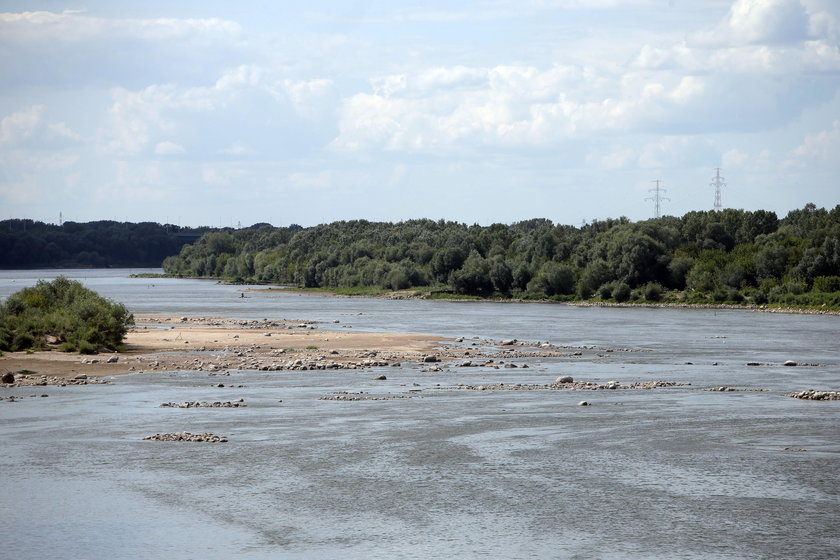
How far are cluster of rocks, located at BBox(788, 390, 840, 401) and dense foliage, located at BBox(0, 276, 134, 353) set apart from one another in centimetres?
3804

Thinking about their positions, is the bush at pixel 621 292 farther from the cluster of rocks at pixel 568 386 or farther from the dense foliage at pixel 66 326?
the cluster of rocks at pixel 568 386

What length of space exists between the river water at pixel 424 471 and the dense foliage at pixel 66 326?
11675mm

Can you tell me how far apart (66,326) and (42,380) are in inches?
592

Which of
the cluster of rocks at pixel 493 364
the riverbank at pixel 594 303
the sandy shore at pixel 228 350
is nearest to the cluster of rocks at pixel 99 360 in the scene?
the sandy shore at pixel 228 350

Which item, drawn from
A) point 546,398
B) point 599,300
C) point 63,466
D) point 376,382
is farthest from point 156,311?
point 63,466

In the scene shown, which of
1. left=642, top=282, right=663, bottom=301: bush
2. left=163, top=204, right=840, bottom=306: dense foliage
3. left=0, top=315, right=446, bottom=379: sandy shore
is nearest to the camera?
left=0, top=315, right=446, bottom=379: sandy shore

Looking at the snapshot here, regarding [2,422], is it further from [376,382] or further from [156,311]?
[156,311]

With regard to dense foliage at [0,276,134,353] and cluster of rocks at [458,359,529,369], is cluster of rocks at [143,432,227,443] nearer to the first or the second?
cluster of rocks at [458,359,529,369]

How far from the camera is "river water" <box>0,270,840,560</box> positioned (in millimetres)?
21641

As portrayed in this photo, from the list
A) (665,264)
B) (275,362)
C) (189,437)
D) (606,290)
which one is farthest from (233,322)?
(665,264)

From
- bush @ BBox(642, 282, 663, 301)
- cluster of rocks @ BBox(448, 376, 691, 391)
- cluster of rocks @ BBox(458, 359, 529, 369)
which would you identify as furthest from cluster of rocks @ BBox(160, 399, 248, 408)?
bush @ BBox(642, 282, 663, 301)

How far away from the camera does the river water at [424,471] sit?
21.6 metres

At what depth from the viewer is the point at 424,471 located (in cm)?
2781

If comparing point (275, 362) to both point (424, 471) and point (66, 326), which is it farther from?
point (424, 471)
